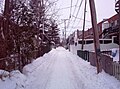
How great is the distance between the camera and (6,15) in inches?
541

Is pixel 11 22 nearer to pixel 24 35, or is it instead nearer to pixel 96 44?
pixel 24 35

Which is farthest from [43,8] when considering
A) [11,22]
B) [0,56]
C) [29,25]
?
[0,56]

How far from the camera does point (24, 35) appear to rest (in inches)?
592

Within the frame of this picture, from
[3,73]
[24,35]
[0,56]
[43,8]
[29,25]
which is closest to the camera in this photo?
[3,73]

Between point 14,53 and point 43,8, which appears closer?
point 14,53

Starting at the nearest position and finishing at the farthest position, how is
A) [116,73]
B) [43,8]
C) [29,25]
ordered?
[116,73]
[29,25]
[43,8]

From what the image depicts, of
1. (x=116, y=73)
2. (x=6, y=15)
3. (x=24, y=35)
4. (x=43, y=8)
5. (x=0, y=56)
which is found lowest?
(x=116, y=73)

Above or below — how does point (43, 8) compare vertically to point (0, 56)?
above

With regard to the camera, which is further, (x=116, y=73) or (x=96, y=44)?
(x=96, y=44)

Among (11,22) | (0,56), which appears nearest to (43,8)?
(11,22)

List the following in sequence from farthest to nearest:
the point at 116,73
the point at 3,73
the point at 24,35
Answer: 1. the point at 24,35
2. the point at 116,73
3. the point at 3,73

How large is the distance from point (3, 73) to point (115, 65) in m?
5.26

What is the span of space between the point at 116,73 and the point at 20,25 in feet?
24.0

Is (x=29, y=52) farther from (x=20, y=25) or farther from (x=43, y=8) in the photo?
(x=43, y=8)
